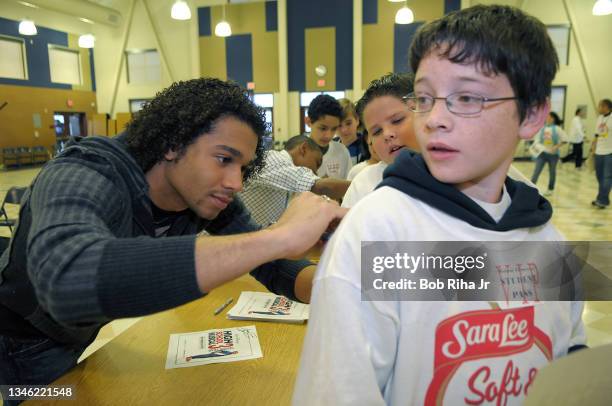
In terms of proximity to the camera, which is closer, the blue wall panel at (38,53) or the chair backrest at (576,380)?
the chair backrest at (576,380)

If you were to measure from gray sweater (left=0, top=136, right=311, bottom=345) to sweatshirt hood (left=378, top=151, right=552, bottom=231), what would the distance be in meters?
0.47

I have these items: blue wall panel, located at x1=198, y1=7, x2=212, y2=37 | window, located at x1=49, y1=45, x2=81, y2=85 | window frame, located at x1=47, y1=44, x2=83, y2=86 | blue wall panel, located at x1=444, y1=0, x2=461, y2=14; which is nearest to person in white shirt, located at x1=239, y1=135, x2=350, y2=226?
blue wall panel, located at x1=444, y1=0, x2=461, y2=14

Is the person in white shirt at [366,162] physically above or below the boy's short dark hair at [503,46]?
below

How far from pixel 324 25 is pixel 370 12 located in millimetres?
1498

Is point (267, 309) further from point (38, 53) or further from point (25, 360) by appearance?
point (38, 53)

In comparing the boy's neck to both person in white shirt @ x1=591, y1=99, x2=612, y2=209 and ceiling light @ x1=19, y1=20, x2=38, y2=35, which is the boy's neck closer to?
person in white shirt @ x1=591, y1=99, x2=612, y2=209

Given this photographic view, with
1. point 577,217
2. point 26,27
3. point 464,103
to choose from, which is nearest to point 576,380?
point 464,103

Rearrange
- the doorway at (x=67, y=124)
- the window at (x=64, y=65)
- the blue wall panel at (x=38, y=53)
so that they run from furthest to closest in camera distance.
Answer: the doorway at (x=67, y=124), the window at (x=64, y=65), the blue wall panel at (x=38, y=53)

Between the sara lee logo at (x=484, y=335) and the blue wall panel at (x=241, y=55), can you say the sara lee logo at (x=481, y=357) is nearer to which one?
the sara lee logo at (x=484, y=335)

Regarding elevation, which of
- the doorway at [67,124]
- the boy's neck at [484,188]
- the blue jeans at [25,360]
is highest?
the doorway at [67,124]

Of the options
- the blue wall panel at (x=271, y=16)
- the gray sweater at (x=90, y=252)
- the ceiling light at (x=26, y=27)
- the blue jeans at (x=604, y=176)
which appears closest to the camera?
the gray sweater at (x=90, y=252)

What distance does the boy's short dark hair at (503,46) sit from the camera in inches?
33.6

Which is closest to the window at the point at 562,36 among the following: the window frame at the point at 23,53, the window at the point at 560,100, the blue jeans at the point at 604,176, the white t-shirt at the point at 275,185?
the window at the point at 560,100

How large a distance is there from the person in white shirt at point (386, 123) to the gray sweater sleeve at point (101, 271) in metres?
0.92
